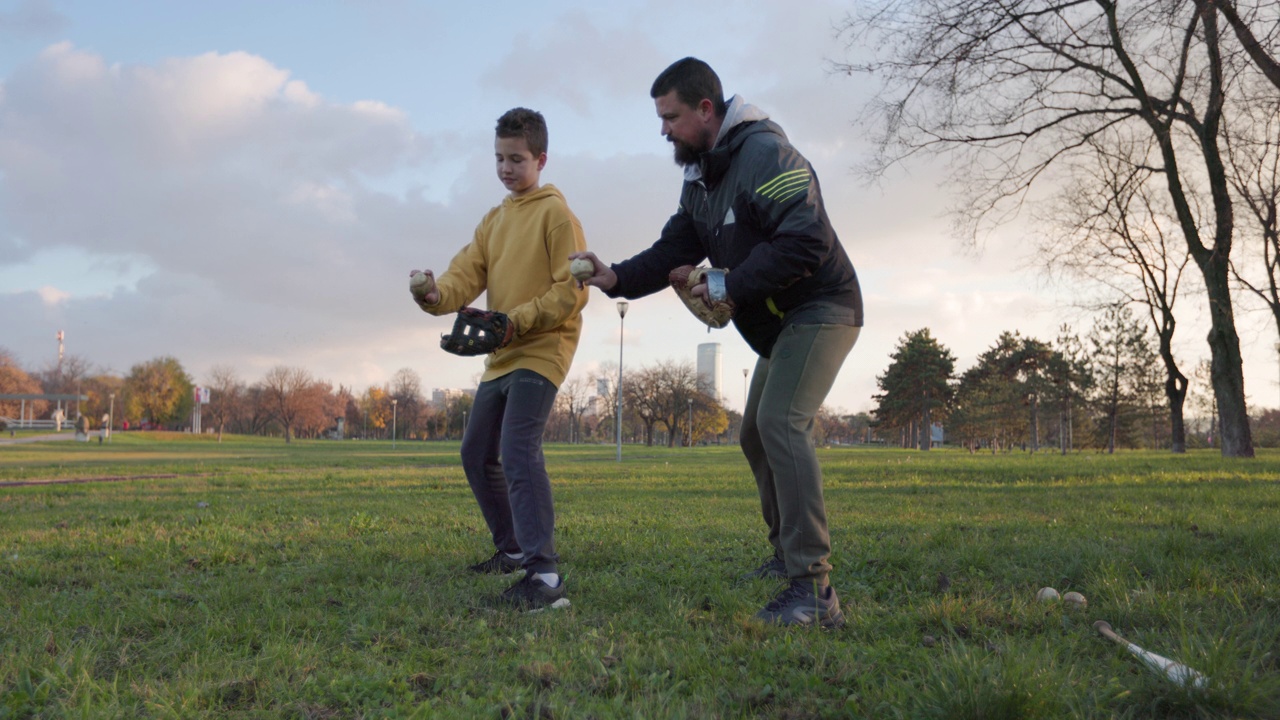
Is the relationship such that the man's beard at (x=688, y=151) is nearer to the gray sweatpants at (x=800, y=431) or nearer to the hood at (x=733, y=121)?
the hood at (x=733, y=121)

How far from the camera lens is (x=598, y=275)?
11.6 feet

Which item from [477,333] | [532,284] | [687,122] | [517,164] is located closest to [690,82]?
[687,122]

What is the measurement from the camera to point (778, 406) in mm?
3053

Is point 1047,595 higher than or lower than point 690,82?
lower

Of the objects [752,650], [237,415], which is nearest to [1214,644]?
[752,650]

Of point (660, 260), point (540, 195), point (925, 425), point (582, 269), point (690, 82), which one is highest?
point (690, 82)

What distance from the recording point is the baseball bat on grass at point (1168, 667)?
197 cm

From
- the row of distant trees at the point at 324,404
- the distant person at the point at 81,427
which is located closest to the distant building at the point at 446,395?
the row of distant trees at the point at 324,404

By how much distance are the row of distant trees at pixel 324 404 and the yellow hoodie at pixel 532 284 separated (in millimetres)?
64701

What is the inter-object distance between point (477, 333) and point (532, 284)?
49cm

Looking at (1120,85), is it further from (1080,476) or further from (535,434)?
(535,434)

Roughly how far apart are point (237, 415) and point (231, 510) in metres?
98.3

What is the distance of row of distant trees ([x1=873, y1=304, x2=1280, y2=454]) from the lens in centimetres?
3797

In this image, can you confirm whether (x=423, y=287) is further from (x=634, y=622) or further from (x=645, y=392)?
(x=645, y=392)
